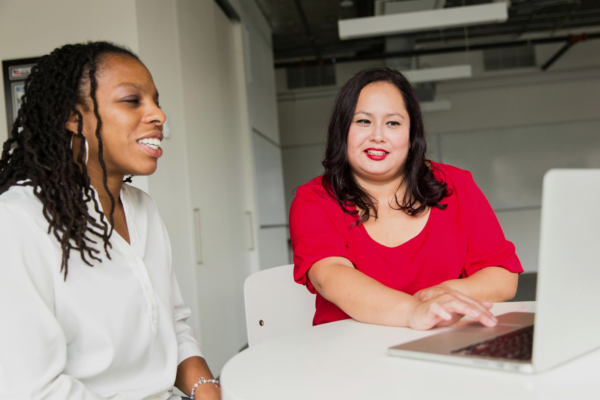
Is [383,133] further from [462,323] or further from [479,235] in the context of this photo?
[462,323]

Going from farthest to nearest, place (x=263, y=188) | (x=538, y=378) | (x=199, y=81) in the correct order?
(x=263, y=188), (x=199, y=81), (x=538, y=378)

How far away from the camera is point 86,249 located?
980 mm

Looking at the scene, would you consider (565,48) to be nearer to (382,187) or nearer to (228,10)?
(228,10)

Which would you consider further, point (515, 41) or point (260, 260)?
point (515, 41)

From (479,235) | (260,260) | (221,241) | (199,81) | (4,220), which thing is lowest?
(260,260)

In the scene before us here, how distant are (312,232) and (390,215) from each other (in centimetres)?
28

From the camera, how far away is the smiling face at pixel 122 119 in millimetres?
1093

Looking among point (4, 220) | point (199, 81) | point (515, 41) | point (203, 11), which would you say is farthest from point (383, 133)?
point (515, 41)

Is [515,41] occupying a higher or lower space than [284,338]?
higher

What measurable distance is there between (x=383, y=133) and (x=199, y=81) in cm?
234

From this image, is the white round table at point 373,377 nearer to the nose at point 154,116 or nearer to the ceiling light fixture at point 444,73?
the nose at point 154,116

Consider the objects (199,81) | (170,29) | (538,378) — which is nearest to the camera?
(538,378)

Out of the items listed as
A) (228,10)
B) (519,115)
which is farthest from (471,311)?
(519,115)

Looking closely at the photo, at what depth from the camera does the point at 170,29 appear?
10.1ft
